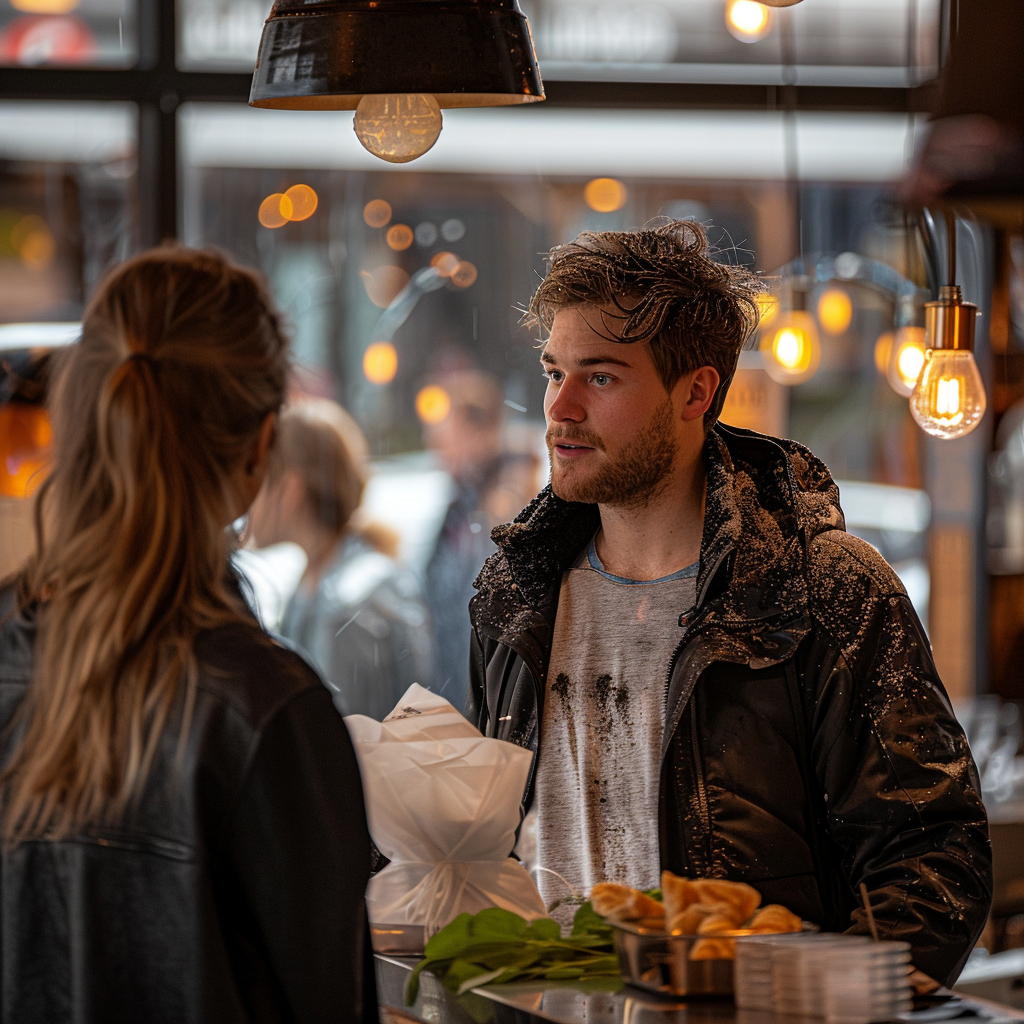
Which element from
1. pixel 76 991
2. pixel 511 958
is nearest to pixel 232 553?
pixel 76 991

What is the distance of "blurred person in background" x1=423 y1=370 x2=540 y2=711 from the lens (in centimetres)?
454

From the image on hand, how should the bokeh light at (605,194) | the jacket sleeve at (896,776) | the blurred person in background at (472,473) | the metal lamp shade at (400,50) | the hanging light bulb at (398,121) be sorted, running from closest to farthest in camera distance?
the metal lamp shade at (400,50), the hanging light bulb at (398,121), the jacket sleeve at (896,776), the blurred person in background at (472,473), the bokeh light at (605,194)

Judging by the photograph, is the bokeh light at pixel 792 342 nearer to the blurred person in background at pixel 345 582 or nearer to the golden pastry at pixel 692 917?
the blurred person in background at pixel 345 582

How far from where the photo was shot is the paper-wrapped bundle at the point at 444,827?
71.5 inches

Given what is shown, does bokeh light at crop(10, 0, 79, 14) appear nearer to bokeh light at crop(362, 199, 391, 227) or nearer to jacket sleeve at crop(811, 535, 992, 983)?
bokeh light at crop(362, 199, 391, 227)

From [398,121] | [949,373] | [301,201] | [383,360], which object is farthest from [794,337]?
[398,121]

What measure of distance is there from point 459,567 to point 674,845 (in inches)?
99.2

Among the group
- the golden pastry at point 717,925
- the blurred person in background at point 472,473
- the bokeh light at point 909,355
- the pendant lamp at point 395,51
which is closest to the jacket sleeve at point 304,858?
the golden pastry at point 717,925

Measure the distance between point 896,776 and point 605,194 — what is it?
306 cm

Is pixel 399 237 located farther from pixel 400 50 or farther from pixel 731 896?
pixel 731 896

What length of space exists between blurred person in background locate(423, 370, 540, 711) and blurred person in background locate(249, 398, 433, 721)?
15 centimetres

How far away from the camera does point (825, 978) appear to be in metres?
1.42

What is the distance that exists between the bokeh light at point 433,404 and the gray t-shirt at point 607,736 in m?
2.34

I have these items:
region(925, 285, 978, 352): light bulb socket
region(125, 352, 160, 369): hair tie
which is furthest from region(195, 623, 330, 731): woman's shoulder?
region(925, 285, 978, 352): light bulb socket
